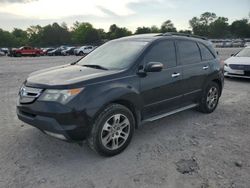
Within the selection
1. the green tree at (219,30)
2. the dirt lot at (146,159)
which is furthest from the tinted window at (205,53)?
the green tree at (219,30)

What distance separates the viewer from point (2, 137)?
4492mm

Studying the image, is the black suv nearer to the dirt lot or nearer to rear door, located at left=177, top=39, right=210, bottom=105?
rear door, located at left=177, top=39, right=210, bottom=105

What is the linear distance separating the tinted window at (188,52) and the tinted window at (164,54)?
0.78 ft

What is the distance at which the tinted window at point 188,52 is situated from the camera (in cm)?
507

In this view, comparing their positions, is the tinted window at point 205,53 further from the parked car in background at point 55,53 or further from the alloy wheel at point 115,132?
the parked car in background at point 55,53

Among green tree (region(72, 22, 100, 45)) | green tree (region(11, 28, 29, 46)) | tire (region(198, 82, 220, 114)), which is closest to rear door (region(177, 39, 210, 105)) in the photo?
tire (region(198, 82, 220, 114))

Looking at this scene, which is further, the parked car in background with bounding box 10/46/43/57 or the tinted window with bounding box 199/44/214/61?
the parked car in background with bounding box 10/46/43/57

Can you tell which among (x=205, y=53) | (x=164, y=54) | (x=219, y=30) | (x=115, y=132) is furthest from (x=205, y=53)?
(x=219, y=30)

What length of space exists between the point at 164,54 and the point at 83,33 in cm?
8533

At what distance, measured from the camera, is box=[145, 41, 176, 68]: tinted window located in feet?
14.7

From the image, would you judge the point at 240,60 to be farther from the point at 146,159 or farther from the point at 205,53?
the point at 146,159

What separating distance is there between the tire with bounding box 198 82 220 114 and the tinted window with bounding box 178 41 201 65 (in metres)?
0.72

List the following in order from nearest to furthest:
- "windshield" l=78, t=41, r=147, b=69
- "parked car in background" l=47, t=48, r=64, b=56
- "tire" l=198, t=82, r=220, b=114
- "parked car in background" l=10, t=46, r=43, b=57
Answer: "windshield" l=78, t=41, r=147, b=69 < "tire" l=198, t=82, r=220, b=114 < "parked car in background" l=10, t=46, r=43, b=57 < "parked car in background" l=47, t=48, r=64, b=56

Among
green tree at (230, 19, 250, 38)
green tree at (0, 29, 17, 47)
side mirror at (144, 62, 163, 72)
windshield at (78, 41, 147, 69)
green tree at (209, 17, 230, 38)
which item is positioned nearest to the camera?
side mirror at (144, 62, 163, 72)
